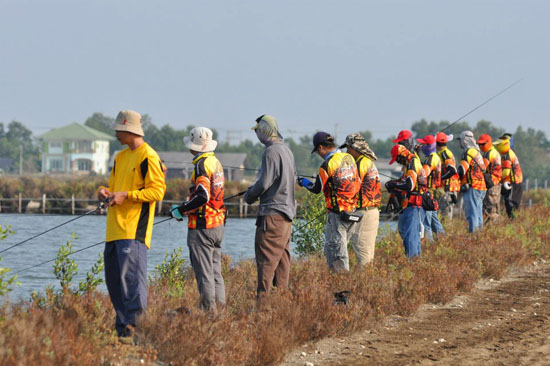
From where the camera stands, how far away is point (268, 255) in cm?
839

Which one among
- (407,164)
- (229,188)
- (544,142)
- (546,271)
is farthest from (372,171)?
(544,142)

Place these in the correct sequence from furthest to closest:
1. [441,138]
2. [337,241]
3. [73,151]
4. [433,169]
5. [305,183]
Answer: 1. [73,151]
2. [441,138]
3. [433,169]
4. [337,241]
5. [305,183]

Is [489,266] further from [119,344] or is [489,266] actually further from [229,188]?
[229,188]

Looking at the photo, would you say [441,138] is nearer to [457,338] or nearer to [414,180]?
[414,180]

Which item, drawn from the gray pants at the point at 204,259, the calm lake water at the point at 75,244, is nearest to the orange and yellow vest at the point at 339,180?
the gray pants at the point at 204,259

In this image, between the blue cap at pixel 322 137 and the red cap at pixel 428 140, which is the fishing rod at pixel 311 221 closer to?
the red cap at pixel 428 140

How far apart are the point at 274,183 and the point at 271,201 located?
177 millimetres

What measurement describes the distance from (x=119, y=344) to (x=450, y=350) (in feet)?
9.88

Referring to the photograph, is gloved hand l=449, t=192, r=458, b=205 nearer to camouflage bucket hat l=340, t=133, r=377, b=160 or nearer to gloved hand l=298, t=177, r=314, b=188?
camouflage bucket hat l=340, t=133, r=377, b=160

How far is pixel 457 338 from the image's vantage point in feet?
27.1

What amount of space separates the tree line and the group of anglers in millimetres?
73522

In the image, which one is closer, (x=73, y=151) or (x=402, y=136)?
(x=402, y=136)

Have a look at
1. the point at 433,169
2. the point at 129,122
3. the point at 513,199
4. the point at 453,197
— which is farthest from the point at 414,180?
the point at 513,199

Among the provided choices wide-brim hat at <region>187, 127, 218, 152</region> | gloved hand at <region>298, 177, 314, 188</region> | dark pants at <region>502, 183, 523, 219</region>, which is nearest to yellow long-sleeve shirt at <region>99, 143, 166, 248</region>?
wide-brim hat at <region>187, 127, 218, 152</region>
